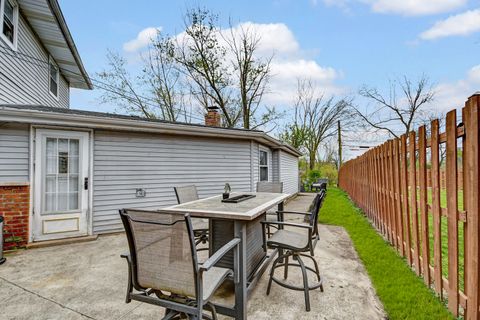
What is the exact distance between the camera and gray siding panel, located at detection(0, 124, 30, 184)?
14.2 ft

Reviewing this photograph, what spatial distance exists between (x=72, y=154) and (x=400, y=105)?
74.2ft

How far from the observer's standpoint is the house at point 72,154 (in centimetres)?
441

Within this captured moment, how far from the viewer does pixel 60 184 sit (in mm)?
4762

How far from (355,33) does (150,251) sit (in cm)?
1116

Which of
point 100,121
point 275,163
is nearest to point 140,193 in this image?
point 100,121

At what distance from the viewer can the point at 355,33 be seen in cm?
979

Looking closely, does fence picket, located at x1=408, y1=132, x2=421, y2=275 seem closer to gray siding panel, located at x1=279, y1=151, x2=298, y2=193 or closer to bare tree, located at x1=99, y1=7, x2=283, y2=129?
gray siding panel, located at x1=279, y1=151, x2=298, y2=193

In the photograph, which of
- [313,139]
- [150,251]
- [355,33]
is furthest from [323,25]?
[313,139]

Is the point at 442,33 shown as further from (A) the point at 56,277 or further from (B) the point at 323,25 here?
(A) the point at 56,277

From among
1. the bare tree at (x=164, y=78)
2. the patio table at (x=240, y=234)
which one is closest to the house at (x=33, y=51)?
the patio table at (x=240, y=234)

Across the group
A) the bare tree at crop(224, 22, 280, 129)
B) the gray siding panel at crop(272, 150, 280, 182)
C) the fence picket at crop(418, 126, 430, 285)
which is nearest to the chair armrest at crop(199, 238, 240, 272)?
the fence picket at crop(418, 126, 430, 285)

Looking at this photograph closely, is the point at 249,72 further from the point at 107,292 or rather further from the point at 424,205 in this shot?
the point at 107,292

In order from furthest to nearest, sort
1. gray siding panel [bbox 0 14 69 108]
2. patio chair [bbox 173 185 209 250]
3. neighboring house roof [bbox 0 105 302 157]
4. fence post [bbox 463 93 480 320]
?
gray siding panel [bbox 0 14 69 108] < neighboring house roof [bbox 0 105 302 157] < patio chair [bbox 173 185 209 250] < fence post [bbox 463 93 480 320]

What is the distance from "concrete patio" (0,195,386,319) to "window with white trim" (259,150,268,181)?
479 cm
